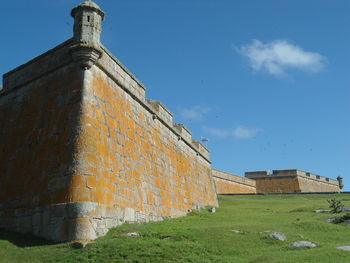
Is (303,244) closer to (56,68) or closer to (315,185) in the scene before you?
(56,68)

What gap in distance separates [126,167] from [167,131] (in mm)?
5844

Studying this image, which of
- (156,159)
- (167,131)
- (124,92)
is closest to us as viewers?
(124,92)

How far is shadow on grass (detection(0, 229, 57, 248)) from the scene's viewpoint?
399 inches

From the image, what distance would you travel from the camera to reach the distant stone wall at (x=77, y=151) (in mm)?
10695

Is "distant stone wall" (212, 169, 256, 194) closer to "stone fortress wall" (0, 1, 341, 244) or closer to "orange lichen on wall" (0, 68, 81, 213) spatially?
"stone fortress wall" (0, 1, 341, 244)

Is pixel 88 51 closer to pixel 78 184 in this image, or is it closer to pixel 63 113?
pixel 63 113

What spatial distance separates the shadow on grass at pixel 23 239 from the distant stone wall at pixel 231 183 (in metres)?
25.7

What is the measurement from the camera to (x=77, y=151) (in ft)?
36.2

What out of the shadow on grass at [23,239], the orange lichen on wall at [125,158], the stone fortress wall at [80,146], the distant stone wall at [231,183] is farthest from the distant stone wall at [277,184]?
the shadow on grass at [23,239]

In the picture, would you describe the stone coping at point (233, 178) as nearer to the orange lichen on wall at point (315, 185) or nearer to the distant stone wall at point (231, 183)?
the distant stone wall at point (231, 183)

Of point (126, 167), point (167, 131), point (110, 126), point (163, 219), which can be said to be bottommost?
point (163, 219)

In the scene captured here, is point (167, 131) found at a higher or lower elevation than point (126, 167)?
higher

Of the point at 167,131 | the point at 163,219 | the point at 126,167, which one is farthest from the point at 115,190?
the point at 167,131

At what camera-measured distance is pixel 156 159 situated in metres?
16.3
